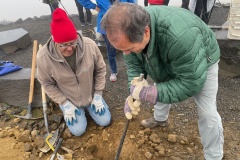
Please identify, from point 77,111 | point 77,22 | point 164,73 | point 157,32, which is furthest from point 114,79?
point 77,22

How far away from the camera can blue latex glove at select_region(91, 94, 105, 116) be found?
289 cm

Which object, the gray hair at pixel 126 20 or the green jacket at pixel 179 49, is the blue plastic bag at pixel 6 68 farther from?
the gray hair at pixel 126 20

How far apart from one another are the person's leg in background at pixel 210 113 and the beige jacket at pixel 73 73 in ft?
4.16

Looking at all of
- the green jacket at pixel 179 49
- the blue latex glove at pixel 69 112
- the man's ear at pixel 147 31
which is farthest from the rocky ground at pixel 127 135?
the man's ear at pixel 147 31

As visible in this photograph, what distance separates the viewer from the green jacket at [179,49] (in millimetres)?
1474

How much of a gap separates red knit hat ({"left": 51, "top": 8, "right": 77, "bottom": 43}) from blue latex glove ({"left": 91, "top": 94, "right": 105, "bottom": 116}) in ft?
2.99

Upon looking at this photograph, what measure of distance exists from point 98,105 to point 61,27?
3.60ft

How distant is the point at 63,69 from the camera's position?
8.47 feet

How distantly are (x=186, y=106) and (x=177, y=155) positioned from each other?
78 cm

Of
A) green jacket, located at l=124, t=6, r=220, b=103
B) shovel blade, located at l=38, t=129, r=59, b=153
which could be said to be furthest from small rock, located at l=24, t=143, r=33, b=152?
green jacket, located at l=124, t=6, r=220, b=103

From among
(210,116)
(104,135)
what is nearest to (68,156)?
(104,135)

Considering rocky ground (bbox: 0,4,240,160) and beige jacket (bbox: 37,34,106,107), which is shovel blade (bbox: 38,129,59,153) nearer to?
rocky ground (bbox: 0,4,240,160)

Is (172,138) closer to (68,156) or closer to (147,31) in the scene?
(68,156)

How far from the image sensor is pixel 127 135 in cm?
267
